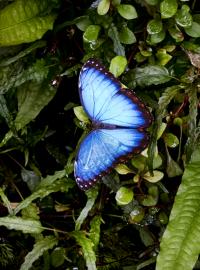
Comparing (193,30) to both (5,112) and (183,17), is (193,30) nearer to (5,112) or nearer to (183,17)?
(183,17)

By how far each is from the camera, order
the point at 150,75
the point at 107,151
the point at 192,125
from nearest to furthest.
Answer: the point at 107,151, the point at 192,125, the point at 150,75

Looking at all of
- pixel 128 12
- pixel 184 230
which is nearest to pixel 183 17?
pixel 128 12

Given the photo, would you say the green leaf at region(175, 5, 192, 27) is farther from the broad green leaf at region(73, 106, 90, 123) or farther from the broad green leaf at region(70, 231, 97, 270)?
the broad green leaf at region(70, 231, 97, 270)

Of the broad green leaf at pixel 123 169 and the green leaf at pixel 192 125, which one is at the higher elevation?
the green leaf at pixel 192 125

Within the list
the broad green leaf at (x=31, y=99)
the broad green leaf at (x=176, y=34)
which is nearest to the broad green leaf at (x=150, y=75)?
the broad green leaf at (x=176, y=34)

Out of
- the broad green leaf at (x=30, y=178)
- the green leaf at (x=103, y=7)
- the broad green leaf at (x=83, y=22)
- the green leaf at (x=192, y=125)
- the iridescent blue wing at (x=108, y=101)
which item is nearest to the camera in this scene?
the iridescent blue wing at (x=108, y=101)

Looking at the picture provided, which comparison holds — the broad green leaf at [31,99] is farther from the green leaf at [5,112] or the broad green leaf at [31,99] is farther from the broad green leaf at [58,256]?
the broad green leaf at [58,256]
